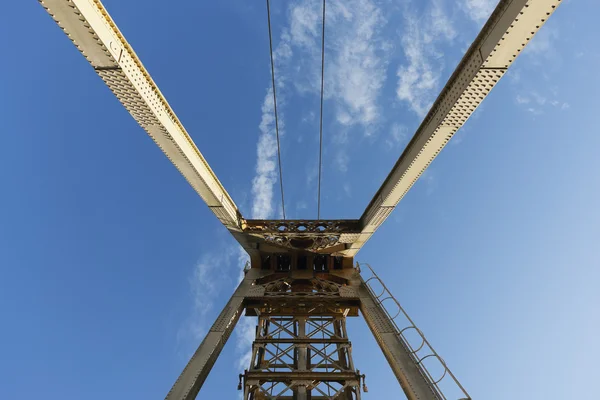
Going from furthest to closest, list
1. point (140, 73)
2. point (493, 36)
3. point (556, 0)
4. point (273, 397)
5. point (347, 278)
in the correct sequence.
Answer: point (347, 278), point (273, 397), point (140, 73), point (493, 36), point (556, 0)

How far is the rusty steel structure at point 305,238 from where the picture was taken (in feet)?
18.2

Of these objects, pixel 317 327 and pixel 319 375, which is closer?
pixel 319 375

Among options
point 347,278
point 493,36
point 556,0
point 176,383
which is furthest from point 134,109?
point 347,278

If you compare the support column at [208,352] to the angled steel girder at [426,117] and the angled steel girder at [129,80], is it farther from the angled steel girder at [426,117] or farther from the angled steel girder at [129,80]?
the angled steel girder at [129,80]

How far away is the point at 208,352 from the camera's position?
865 centimetres

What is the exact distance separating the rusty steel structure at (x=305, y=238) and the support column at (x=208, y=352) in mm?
26

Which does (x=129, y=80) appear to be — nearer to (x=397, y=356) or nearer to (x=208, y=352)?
(x=208, y=352)

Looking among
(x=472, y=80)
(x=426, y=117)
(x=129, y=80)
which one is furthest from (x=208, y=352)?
(x=472, y=80)

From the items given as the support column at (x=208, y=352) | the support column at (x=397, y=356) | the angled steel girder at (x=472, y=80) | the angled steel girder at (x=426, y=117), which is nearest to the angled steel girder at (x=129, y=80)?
the angled steel girder at (x=426, y=117)

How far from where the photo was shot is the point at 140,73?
258 inches

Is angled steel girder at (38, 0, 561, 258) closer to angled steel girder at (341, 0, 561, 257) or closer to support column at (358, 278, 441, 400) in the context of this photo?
angled steel girder at (341, 0, 561, 257)

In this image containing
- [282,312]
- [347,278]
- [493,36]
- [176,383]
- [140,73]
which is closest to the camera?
[493,36]

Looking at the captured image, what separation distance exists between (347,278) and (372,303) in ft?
6.78

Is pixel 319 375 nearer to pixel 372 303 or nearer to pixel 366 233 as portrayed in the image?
pixel 372 303
